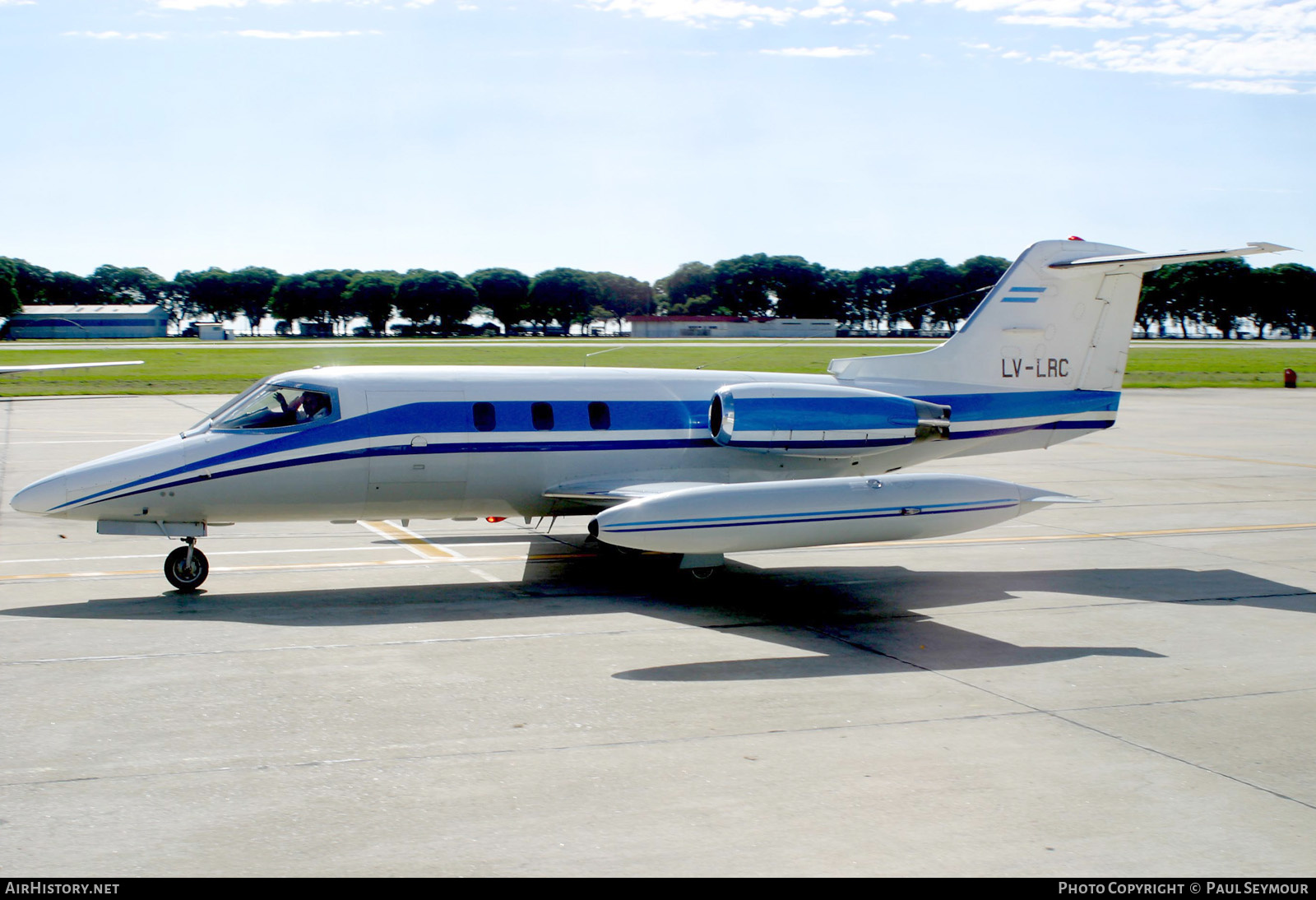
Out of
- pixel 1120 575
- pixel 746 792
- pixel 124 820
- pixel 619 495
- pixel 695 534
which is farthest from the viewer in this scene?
pixel 1120 575

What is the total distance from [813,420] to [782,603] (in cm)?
290

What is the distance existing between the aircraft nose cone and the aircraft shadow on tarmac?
1.08 m

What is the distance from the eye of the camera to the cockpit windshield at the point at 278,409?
13055mm

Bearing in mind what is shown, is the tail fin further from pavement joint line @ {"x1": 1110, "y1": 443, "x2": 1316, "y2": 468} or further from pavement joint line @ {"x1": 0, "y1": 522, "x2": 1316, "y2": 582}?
pavement joint line @ {"x1": 1110, "y1": 443, "x2": 1316, "y2": 468}

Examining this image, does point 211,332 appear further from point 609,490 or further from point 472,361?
point 609,490

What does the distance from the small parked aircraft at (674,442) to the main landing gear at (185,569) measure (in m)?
0.03

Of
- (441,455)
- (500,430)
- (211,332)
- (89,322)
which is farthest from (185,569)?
(89,322)

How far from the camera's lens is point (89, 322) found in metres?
148

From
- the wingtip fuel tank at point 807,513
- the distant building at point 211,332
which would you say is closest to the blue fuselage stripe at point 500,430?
the wingtip fuel tank at point 807,513

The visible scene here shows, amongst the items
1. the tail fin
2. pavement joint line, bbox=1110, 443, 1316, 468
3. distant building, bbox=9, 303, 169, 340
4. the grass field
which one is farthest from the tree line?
the tail fin

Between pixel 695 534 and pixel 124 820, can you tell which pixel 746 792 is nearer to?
pixel 124 820

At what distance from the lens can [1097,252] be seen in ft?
54.4

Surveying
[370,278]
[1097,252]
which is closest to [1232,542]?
[1097,252]

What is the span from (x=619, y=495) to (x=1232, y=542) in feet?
32.3
